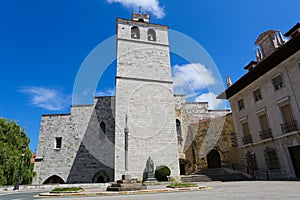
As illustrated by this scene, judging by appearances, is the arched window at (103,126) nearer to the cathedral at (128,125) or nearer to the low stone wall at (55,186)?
the cathedral at (128,125)

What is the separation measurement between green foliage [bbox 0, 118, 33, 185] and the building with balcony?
17.7m

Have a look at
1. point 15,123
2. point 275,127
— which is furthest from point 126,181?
point 15,123

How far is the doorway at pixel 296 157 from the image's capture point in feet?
37.0

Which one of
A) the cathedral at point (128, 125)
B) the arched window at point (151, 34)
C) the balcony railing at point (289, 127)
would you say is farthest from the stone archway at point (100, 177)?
the balcony railing at point (289, 127)

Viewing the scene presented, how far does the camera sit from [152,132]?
1552 cm

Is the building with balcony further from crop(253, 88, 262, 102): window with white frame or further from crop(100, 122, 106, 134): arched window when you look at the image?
crop(100, 122, 106, 134): arched window

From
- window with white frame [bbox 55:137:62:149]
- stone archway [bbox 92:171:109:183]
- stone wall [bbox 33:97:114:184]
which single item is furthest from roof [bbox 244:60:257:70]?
window with white frame [bbox 55:137:62:149]

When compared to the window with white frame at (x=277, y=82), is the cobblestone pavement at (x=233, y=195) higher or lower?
lower

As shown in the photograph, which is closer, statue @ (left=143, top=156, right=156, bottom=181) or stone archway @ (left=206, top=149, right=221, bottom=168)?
statue @ (left=143, top=156, right=156, bottom=181)

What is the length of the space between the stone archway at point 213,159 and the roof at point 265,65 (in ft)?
18.3

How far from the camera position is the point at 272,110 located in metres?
12.9

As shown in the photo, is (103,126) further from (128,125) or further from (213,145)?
(213,145)

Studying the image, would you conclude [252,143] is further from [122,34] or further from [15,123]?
[15,123]

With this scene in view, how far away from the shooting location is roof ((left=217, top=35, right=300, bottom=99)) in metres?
11.2
